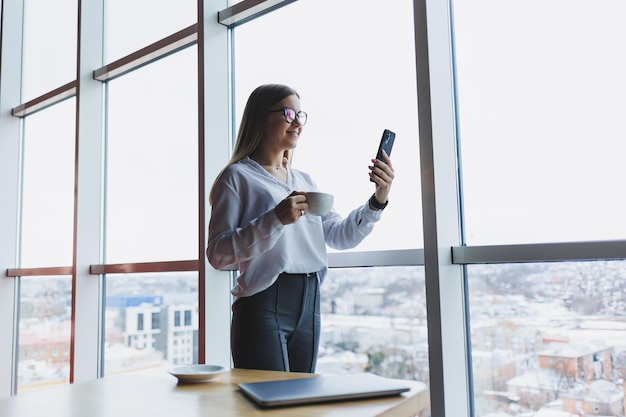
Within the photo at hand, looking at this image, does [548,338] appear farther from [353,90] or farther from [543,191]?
[353,90]

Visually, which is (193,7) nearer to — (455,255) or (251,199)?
(251,199)

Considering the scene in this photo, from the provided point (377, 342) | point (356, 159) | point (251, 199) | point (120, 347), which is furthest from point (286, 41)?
point (120, 347)

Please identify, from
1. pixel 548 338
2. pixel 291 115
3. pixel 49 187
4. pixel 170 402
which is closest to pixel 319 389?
pixel 170 402

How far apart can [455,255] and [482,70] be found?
24.8 inches

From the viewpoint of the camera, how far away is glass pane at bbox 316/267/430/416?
2.01 m

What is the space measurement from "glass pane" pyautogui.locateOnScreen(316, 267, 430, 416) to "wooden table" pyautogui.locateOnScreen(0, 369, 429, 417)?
99 centimetres

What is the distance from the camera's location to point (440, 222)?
6.10 ft

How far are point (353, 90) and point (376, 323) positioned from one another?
0.90 metres

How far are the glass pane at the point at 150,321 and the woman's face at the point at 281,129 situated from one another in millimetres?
1241

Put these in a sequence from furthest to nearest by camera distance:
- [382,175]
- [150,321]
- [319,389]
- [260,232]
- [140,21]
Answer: [140,21] → [150,321] → [382,175] → [260,232] → [319,389]

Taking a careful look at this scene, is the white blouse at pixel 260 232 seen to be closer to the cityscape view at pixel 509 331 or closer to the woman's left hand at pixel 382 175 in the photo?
the woman's left hand at pixel 382 175

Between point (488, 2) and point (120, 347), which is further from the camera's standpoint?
point (120, 347)

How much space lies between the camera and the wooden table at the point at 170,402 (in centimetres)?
84

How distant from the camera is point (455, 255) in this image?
1.89 meters
